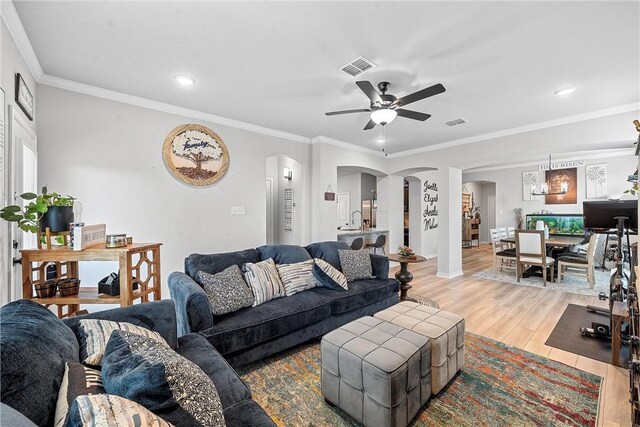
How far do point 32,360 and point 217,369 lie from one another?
2.60ft

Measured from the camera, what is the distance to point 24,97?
2316 millimetres

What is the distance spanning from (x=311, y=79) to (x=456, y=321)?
265 cm

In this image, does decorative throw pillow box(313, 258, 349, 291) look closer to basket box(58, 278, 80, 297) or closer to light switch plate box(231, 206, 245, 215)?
light switch plate box(231, 206, 245, 215)

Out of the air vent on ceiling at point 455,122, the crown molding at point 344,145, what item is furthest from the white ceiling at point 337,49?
the crown molding at point 344,145

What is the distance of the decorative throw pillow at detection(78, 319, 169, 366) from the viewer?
3.97 ft

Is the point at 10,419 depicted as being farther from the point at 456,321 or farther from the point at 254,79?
the point at 254,79

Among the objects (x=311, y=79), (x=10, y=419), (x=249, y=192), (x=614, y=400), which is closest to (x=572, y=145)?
(x=614, y=400)

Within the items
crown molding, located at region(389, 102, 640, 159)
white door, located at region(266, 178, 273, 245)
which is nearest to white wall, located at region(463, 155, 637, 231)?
crown molding, located at region(389, 102, 640, 159)

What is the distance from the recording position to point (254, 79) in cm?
285

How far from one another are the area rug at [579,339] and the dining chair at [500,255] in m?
1.92

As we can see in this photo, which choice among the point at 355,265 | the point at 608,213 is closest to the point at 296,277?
the point at 355,265

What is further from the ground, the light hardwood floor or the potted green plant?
the potted green plant

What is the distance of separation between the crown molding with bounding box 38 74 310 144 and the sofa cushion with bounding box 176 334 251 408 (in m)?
2.99

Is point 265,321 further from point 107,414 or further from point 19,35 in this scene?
point 19,35
